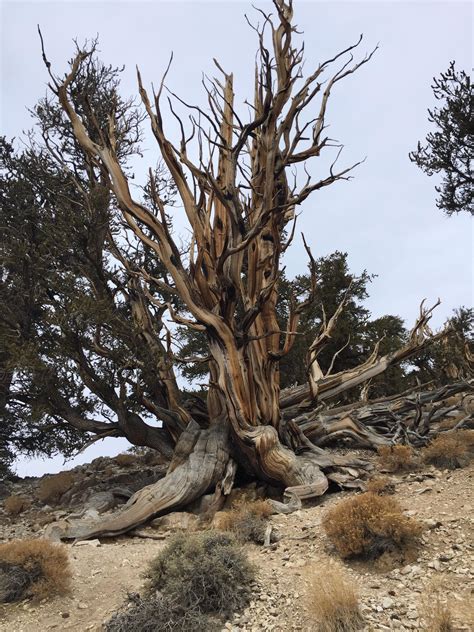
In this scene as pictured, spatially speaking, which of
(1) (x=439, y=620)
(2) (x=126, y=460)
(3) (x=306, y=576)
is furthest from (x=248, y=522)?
(2) (x=126, y=460)

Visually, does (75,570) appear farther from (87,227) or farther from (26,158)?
(26,158)

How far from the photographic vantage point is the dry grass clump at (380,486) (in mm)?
5569

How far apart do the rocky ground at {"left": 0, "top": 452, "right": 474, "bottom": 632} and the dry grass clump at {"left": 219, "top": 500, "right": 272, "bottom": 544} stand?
0.44ft

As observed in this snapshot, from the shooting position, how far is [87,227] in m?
8.34

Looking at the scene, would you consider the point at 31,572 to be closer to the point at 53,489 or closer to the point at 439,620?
the point at 439,620

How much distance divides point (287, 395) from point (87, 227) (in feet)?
14.2

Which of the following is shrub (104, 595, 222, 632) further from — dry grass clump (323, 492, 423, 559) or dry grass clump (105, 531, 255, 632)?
dry grass clump (323, 492, 423, 559)

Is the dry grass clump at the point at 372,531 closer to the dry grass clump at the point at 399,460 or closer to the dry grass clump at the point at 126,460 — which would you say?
the dry grass clump at the point at 399,460

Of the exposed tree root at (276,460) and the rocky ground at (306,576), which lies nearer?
the rocky ground at (306,576)

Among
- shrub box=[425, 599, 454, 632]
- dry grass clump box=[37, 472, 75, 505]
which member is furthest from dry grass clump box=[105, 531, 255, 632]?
dry grass clump box=[37, 472, 75, 505]

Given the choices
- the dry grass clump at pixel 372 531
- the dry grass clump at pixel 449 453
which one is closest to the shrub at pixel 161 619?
the dry grass clump at pixel 372 531

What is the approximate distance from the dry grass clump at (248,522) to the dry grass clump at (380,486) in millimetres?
1141

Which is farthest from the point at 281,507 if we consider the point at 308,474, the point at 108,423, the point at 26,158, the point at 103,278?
the point at 26,158

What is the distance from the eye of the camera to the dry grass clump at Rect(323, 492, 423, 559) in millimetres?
3977
